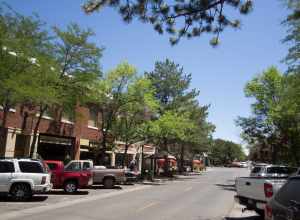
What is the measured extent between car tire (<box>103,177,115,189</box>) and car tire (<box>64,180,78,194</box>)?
4.87 m

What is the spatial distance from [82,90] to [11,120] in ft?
17.7

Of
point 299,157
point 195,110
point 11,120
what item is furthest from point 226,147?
point 11,120

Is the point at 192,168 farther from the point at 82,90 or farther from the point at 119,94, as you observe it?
the point at 82,90

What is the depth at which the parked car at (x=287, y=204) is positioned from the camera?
Result: 5484 mm

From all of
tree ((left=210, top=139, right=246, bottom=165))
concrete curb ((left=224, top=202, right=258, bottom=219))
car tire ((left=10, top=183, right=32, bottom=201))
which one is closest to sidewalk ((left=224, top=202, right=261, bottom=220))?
concrete curb ((left=224, top=202, right=258, bottom=219))

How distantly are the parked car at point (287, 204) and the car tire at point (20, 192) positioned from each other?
13.7m

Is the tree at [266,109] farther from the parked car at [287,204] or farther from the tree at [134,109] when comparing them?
the parked car at [287,204]

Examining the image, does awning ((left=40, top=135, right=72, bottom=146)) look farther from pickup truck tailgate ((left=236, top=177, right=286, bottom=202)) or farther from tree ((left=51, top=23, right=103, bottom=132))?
pickup truck tailgate ((left=236, top=177, right=286, bottom=202))

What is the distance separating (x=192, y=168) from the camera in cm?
7438

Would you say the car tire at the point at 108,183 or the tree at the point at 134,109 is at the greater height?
the tree at the point at 134,109

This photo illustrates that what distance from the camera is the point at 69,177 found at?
22984 mm

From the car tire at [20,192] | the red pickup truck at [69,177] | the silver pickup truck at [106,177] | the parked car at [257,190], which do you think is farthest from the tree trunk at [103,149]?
the parked car at [257,190]

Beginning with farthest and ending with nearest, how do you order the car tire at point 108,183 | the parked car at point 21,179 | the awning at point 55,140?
the awning at point 55,140
the car tire at point 108,183
the parked car at point 21,179

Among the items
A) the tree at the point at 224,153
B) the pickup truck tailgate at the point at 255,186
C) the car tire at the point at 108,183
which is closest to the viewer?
the pickup truck tailgate at the point at 255,186
